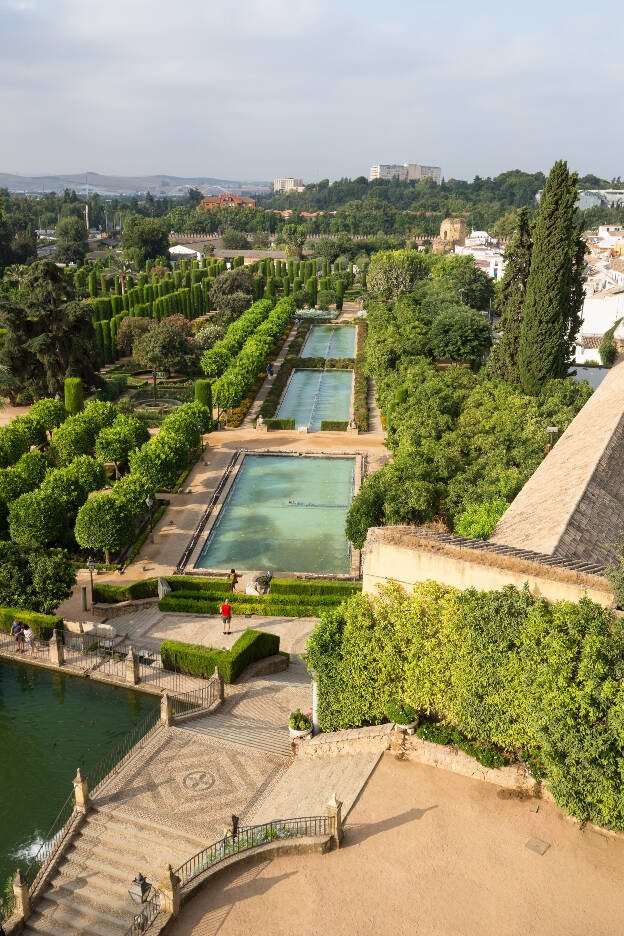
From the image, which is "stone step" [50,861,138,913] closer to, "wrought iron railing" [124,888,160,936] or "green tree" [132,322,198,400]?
"wrought iron railing" [124,888,160,936]

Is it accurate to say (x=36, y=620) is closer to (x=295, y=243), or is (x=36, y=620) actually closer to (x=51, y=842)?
(x=51, y=842)

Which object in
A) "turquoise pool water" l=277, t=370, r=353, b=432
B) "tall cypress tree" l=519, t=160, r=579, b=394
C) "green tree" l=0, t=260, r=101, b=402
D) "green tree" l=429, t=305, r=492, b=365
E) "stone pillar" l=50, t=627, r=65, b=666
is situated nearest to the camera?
"stone pillar" l=50, t=627, r=65, b=666

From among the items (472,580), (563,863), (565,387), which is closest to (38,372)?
(565,387)

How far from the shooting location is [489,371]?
1817 inches

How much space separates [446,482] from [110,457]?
57.2 feet

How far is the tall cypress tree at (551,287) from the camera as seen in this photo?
39969mm

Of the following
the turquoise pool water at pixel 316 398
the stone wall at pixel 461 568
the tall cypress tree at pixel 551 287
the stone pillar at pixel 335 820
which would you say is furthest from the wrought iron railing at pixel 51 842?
the turquoise pool water at pixel 316 398

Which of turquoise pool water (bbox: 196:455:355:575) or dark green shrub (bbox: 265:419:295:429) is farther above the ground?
dark green shrub (bbox: 265:419:295:429)

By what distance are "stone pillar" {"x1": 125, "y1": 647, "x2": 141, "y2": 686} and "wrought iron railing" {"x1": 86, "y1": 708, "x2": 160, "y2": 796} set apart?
181 centimetres

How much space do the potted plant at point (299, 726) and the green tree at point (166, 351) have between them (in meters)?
39.9

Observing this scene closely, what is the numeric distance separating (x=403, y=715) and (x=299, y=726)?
2980mm

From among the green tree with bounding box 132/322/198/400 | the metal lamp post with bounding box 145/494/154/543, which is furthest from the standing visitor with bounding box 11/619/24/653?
the green tree with bounding box 132/322/198/400

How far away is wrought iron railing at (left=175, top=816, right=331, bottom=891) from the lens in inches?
580

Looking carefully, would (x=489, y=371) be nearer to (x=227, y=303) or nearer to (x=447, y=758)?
(x=447, y=758)
